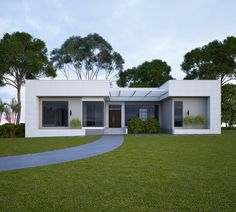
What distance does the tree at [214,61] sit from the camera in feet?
108

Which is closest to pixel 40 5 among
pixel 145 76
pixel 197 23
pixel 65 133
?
pixel 65 133

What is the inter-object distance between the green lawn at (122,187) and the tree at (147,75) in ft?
102

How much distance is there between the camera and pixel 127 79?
41.1 metres

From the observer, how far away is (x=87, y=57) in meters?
38.3

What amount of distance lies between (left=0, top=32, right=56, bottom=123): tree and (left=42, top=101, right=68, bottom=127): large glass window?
342 inches

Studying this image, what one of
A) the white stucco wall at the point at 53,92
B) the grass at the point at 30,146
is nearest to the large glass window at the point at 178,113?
the white stucco wall at the point at 53,92

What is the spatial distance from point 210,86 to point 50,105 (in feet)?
45.7

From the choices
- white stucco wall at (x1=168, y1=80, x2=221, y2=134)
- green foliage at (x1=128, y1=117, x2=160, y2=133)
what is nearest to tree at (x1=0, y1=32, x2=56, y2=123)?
green foliage at (x1=128, y1=117, x2=160, y2=133)

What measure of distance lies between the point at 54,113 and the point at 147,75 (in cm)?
2109

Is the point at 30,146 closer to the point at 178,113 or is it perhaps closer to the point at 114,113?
the point at 114,113

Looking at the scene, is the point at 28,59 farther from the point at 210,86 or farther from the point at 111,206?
the point at 111,206

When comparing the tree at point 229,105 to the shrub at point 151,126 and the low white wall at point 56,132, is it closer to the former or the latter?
the shrub at point 151,126

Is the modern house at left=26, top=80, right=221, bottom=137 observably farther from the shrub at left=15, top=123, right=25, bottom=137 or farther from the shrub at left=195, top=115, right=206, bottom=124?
the shrub at left=15, top=123, right=25, bottom=137

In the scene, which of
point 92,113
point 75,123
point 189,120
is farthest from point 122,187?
point 189,120
